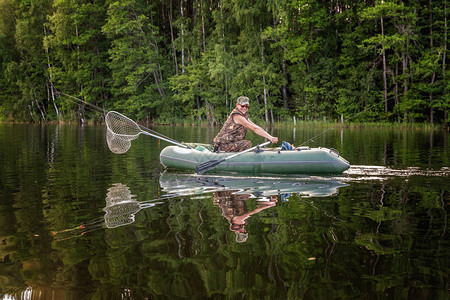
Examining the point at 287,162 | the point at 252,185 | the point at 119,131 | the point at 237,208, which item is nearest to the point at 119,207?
the point at 237,208

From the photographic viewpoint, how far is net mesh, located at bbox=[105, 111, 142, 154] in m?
9.56

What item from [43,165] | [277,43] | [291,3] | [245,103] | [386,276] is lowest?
[386,276]

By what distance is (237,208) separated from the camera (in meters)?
5.75

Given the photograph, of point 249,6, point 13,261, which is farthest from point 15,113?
point 13,261

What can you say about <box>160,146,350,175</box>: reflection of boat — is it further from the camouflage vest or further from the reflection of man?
the reflection of man

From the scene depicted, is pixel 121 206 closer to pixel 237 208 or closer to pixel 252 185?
pixel 237 208

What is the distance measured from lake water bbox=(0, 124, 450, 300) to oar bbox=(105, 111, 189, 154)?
4.83 ft

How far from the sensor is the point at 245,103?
355 inches

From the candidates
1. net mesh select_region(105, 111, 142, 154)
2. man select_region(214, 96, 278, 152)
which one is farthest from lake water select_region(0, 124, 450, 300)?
net mesh select_region(105, 111, 142, 154)

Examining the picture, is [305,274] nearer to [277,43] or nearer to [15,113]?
[277,43]

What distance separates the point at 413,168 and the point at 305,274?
650cm

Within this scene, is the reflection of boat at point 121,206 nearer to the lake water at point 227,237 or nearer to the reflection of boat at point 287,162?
the lake water at point 227,237

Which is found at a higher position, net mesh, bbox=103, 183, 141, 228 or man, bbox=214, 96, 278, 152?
man, bbox=214, 96, 278, 152

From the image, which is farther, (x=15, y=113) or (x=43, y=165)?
(x=15, y=113)
